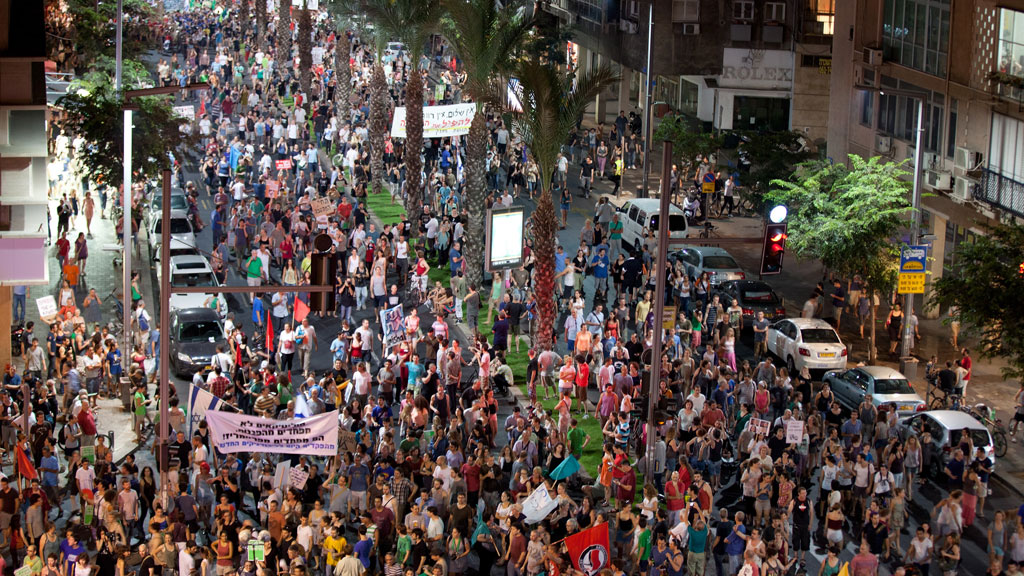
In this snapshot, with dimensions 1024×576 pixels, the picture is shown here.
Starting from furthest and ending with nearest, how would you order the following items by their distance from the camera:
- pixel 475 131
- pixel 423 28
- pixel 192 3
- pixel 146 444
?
pixel 192 3, pixel 423 28, pixel 475 131, pixel 146 444

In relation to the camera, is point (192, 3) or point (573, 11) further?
point (192, 3)

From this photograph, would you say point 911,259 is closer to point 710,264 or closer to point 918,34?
point 710,264

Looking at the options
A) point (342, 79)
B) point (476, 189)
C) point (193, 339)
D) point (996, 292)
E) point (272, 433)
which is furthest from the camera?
point (342, 79)

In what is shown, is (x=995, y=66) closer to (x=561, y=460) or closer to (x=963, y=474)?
(x=963, y=474)

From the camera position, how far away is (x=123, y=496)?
22688 millimetres

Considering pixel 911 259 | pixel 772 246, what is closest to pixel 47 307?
pixel 772 246

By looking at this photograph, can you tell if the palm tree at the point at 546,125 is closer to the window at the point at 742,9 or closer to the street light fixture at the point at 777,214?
the street light fixture at the point at 777,214

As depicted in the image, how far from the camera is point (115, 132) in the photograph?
37938 mm

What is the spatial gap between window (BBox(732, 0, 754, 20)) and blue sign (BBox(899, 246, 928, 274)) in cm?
2629

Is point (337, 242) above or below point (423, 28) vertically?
below

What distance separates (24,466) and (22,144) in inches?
338

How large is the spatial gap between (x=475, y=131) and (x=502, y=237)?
21.7 feet

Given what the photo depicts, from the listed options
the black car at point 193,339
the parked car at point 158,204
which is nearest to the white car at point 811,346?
the black car at point 193,339

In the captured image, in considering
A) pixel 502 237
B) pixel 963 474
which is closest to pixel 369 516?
pixel 963 474
